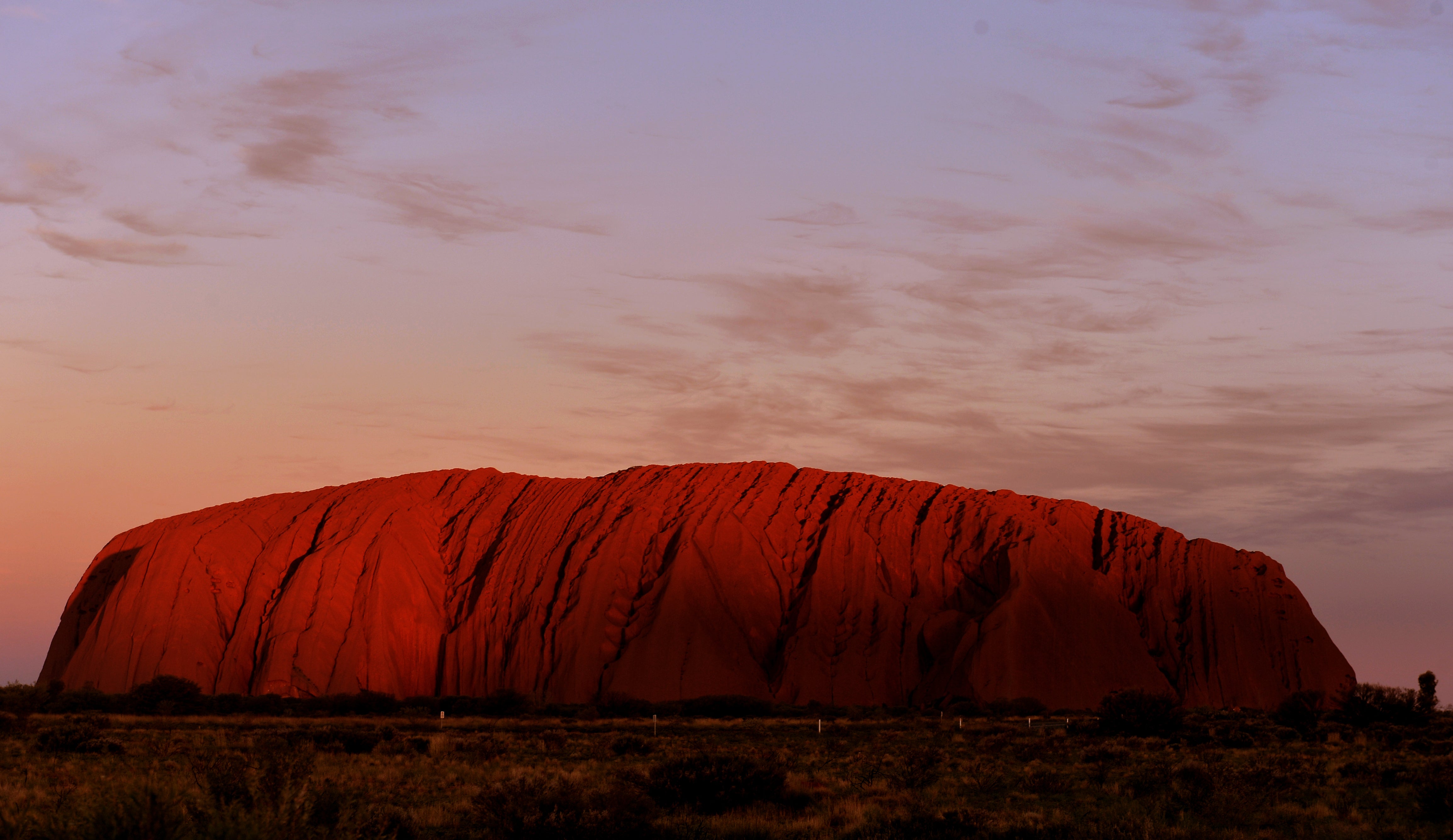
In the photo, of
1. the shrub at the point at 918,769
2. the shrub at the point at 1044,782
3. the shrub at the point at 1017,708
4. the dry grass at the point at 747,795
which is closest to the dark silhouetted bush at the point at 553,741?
the dry grass at the point at 747,795

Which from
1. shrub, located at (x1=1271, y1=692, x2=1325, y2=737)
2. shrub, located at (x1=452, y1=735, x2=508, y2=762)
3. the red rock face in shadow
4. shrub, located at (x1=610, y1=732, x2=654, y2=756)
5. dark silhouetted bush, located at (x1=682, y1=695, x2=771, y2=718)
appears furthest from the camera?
the red rock face in shadow

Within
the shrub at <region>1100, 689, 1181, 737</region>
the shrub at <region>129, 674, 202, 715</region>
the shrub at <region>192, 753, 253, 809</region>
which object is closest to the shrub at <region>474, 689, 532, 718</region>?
the shrub at <region>129, 674, 202, 715</region>

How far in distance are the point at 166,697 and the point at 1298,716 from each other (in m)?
55.2

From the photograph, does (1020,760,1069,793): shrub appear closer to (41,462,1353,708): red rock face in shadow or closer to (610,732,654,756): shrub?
(610,732,654,756): shrub

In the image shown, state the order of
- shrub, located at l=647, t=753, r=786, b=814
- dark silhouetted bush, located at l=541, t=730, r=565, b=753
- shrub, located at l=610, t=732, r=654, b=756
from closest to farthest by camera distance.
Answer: shrub, located at l=647, t=753, r=786, b=814, shrub, located at l=610, t=732, r=654, b=756, dark silhouetted bush, located at l=541, t=730, r=565, b=753

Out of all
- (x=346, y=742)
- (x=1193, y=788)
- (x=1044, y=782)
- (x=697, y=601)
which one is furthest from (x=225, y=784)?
(x=697, y=601)

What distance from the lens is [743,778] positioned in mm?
17094

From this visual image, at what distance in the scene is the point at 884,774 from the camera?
76.8 ft

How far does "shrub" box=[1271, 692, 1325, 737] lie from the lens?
41.9 meters

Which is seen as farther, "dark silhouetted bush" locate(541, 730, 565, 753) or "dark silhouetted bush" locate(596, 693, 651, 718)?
"dark silhouetted bush" locate(596, 693, 651, 718)

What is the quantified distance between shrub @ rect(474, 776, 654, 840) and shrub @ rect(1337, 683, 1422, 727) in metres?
39.5

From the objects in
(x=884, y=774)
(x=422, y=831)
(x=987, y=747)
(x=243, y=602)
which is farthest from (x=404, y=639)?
(x=422, y=831)

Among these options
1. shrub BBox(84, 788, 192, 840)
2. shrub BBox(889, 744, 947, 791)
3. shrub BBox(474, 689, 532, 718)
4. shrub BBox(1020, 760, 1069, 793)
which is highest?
shrub BBox(84, 788, 192, 840)

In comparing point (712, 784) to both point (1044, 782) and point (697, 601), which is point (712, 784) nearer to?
point (1044, 782)
